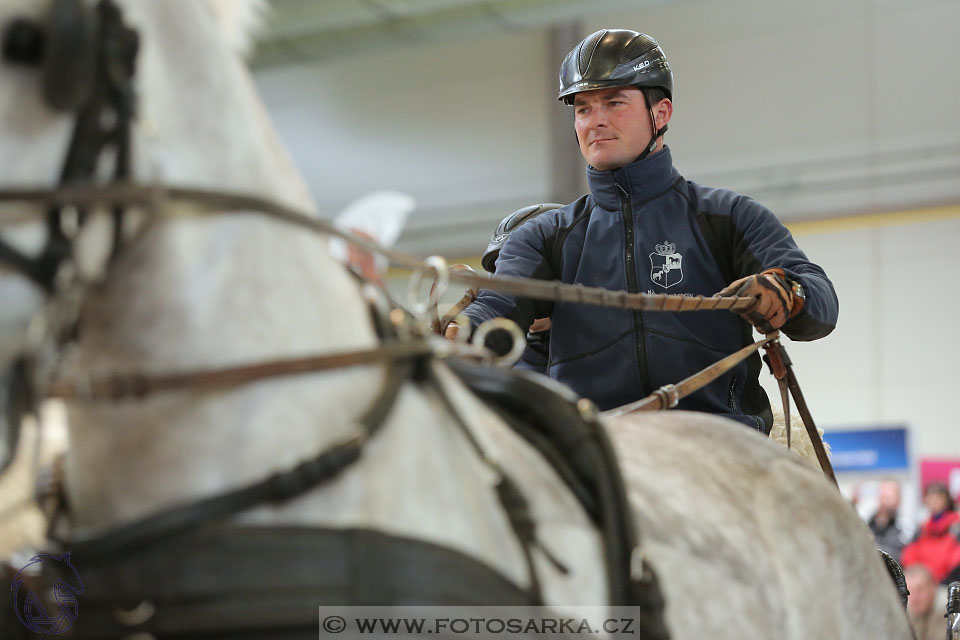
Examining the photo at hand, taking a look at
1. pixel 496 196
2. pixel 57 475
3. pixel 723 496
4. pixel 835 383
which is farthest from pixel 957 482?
pixel 57 475

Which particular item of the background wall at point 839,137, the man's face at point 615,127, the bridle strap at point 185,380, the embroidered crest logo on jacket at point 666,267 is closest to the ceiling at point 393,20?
the background wall at point 839,137

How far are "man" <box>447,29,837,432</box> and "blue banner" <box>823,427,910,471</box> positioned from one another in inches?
258

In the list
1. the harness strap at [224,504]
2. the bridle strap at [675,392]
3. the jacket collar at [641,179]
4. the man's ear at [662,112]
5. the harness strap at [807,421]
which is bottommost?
the harness strap at [807,421]

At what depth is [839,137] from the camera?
1052 centimetres

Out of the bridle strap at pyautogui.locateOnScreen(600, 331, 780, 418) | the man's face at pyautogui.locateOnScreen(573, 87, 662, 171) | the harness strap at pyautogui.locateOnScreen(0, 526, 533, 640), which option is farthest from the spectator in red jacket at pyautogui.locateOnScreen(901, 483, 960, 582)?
the harness strap at pyautogui.locateOnScreen(0, 526, 533, 640)

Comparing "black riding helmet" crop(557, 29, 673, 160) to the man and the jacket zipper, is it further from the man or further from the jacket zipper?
the jacket zipper

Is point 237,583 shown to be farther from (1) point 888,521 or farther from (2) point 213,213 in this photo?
(1) point 888,521

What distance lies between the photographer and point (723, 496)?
2178mm

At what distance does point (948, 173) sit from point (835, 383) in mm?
2176

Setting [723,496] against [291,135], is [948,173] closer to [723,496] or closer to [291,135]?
[291,135]

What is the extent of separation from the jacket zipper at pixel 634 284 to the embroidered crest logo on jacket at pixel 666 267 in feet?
0.18

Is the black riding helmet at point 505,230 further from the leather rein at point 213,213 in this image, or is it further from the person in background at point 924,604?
the person in background at point 924,604

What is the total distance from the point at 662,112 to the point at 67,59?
2.40 metres

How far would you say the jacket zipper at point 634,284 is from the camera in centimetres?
302
